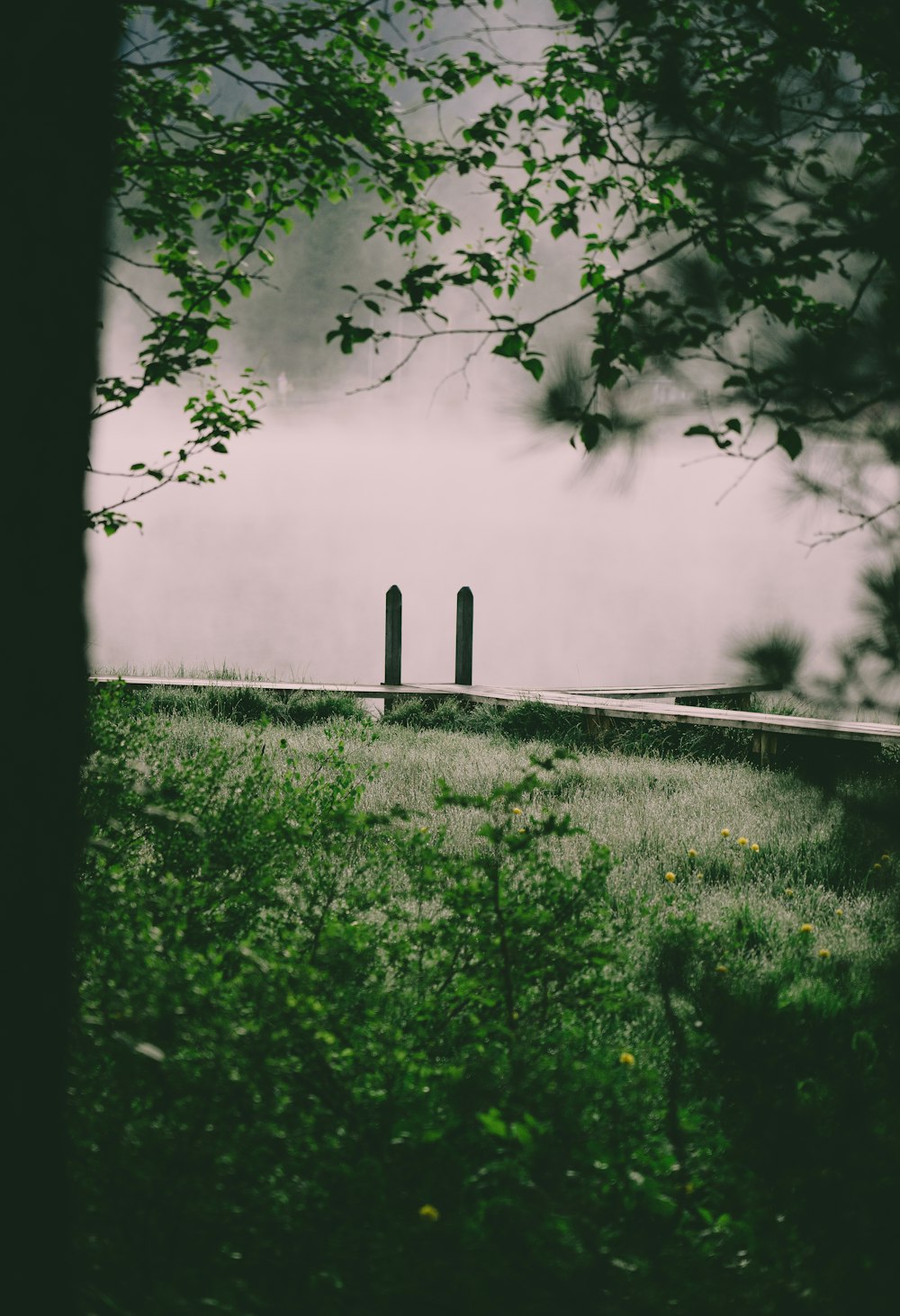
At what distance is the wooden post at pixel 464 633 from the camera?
43.3 ft

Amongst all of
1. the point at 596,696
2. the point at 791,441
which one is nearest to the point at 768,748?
the point at 596,696

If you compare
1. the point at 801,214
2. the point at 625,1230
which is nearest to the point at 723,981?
the point at 625,1230

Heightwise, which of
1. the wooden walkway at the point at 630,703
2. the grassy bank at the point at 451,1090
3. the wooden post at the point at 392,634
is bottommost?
the grassy bank at the point at 451,1090

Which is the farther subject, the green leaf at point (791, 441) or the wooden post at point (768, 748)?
the wooden post at point (768, 748)

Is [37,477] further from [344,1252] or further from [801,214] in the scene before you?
[801,214]

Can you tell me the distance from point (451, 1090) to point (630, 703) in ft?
27.4

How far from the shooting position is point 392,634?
1310 cm

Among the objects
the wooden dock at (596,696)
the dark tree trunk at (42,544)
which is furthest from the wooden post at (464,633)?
the dark tree trunk at (42,544)

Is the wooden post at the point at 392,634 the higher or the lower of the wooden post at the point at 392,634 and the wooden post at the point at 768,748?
the higher

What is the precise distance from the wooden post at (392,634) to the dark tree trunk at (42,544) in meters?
11.1

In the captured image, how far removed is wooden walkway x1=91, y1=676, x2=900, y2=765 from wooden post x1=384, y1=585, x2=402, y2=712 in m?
0.19

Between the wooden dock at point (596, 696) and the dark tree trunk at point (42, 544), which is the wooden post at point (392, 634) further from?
the dark tree trunk at point (42, 544)

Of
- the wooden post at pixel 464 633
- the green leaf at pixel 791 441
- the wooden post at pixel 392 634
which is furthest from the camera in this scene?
the wooden post at pixel 464 633

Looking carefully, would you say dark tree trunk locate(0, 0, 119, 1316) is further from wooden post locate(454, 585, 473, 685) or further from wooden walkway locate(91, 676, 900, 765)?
wooden post locate(454, 585, 473, 685)
